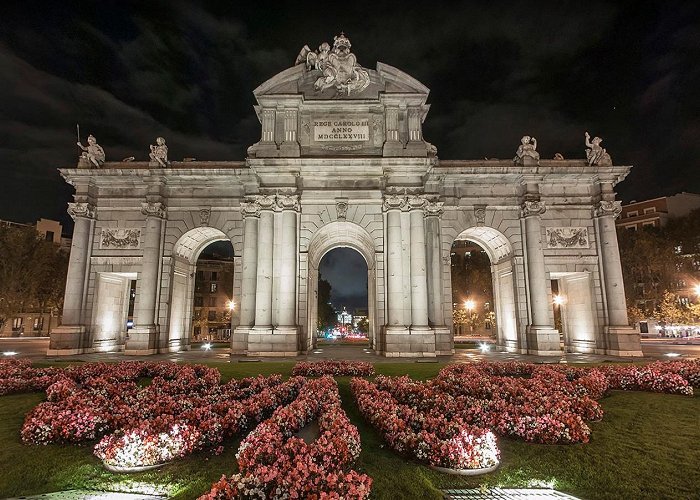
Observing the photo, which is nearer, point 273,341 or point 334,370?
point 334,370

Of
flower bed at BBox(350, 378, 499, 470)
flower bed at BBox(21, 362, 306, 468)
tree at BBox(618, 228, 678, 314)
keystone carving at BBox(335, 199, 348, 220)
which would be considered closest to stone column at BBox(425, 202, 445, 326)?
keystone carving at BBox(335, 199, 348, 220)

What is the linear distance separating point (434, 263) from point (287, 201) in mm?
10570

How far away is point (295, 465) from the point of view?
227 inches

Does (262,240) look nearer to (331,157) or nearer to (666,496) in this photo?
(331,157)

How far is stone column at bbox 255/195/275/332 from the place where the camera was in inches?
961

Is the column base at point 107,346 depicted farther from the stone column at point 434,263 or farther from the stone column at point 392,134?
the stone column at point 392,134

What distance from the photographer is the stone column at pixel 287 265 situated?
24.5 m

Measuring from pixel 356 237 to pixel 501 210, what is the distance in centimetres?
1075

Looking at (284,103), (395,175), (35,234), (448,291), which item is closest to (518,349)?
(448,291)

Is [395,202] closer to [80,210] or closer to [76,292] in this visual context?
[80,210]

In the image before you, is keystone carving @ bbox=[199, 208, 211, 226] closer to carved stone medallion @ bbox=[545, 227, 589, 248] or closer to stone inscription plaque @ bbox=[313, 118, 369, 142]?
stone inscription plaque @ bbox=[313, 118, 369, 142]

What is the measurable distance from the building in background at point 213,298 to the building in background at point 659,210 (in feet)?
262

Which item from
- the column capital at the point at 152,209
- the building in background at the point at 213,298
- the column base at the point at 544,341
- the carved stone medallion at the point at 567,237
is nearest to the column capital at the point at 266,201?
the column capital at the point at 152,209

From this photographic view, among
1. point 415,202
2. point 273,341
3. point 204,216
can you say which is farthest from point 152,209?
point 415,202
